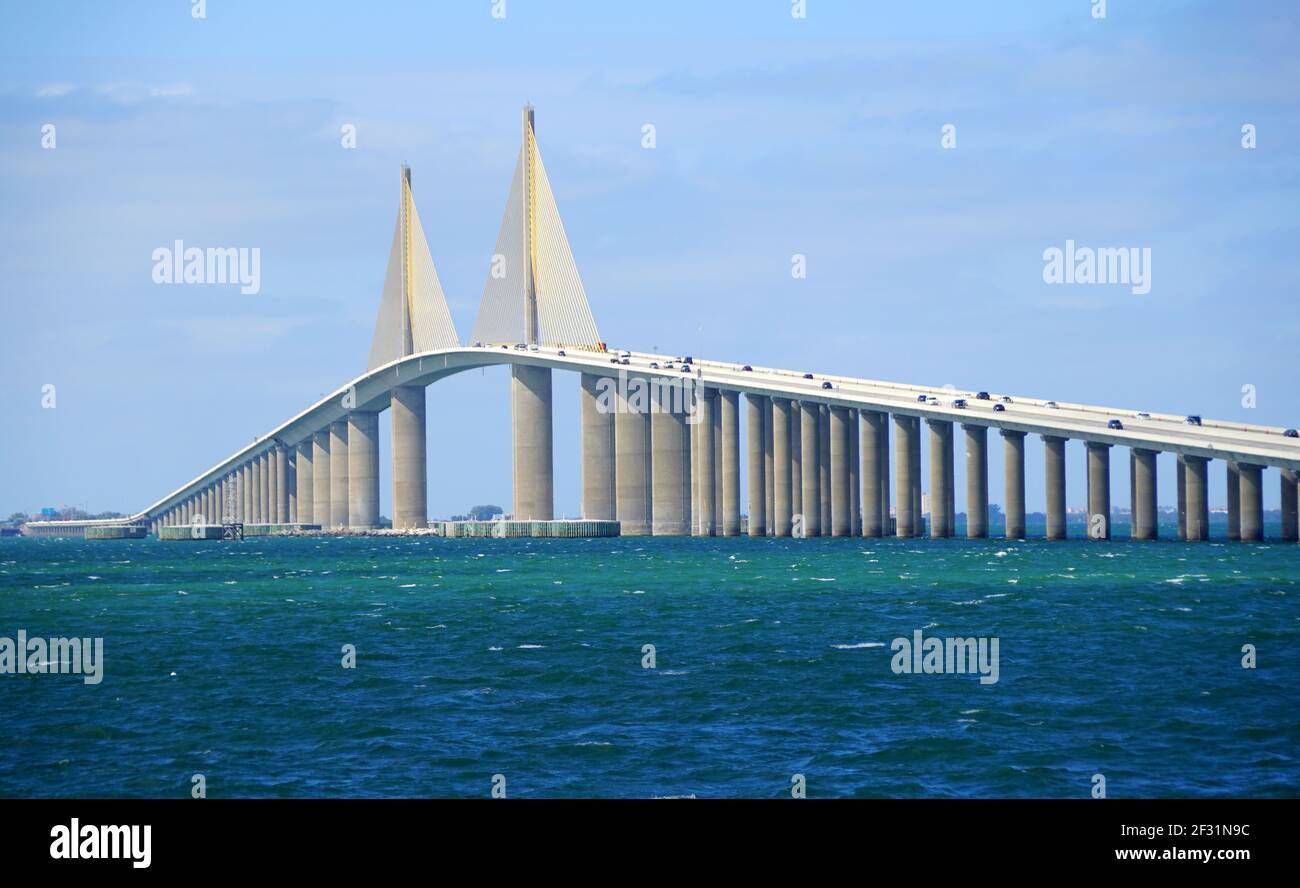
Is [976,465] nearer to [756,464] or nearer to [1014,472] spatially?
[1014,472]

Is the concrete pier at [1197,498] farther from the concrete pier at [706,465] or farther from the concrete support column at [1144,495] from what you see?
the concrete pier at [706,465]

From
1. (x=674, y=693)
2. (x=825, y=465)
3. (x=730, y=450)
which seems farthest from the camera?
(x=730, y=450)

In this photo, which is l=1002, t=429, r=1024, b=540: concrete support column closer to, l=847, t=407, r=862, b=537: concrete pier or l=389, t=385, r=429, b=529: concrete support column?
l=847, t=407, r=862, b=537: concrete pier

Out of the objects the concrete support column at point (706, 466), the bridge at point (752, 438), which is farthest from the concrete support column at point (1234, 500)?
the concrete support column at point (706, 466)

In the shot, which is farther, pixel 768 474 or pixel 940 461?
pixel 768 474

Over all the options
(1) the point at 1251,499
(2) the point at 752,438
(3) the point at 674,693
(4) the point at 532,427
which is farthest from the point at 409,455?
(3) the point at 674,693

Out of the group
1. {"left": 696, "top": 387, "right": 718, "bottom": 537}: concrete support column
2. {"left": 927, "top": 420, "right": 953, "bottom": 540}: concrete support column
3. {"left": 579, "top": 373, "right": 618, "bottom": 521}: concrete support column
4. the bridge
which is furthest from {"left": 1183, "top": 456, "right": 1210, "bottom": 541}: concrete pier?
{"left": 579, "top": 373, "right": 618, "bottom": 521}: concrete support column
